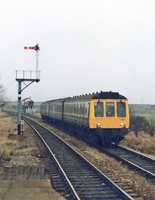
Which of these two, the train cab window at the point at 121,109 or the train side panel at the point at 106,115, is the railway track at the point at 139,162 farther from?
the train cab window at the point at 121,109

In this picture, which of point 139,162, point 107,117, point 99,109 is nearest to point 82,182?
point 139,162

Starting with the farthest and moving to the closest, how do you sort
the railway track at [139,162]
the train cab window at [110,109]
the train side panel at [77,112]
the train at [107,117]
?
the train side panel at [77,112], the train cab window at [110,109], the train at [107,117], the railway track at [139,162]

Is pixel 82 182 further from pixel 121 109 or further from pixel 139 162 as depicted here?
pixel 121 109

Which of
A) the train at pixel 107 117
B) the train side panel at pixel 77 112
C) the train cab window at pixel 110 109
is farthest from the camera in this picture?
the train side panel at pixel 77 112

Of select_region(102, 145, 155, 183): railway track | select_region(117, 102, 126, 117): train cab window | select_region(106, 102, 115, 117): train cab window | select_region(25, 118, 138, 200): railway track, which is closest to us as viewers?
select_region(25, 118, 138, 200): railway track

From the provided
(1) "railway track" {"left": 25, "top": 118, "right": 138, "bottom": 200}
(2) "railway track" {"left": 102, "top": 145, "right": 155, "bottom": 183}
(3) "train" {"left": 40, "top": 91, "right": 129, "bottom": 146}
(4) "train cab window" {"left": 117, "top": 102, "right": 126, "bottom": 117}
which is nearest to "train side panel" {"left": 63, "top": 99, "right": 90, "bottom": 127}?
(3) "train" {"left": 40, "top": 91, "right": 129, "bottom": 146}

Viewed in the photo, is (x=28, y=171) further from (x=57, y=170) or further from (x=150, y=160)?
(x=150, y=160)

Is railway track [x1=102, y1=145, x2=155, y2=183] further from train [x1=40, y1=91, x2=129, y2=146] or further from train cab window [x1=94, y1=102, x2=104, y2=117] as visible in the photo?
train cab window [x1=94, y1=102, x2=104, y2=117]

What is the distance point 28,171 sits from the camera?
1004cm

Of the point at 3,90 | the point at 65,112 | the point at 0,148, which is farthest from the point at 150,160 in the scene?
the point at 3,90

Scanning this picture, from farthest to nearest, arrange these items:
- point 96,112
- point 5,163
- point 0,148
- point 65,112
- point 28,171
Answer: point 65,112 → point 96,112 → point 0,148 → point 5,163 → point 28,171

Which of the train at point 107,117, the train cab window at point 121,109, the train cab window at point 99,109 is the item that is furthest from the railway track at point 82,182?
the train cab window at point 121,109

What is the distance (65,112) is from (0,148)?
1274 centimetres

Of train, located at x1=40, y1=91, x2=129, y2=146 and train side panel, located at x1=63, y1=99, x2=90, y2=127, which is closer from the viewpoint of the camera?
train, located at x1=40, y1=91, x2=129, y2=146
